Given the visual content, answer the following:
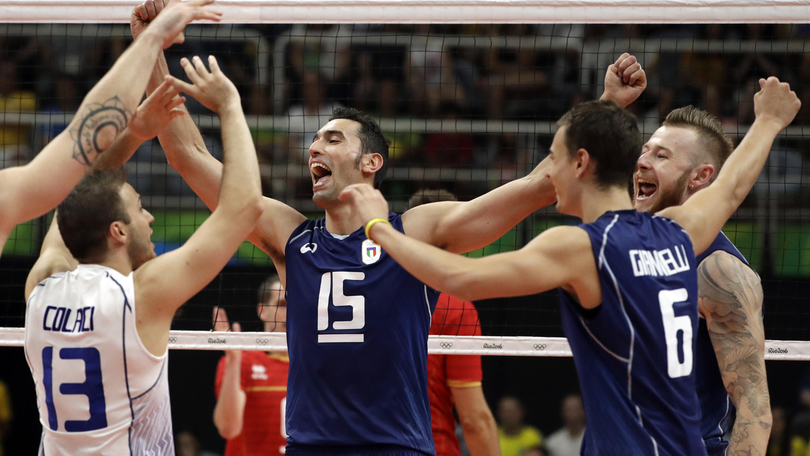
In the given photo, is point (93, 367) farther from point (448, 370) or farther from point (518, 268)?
point (448, 370)

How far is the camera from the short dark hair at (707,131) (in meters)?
4.62

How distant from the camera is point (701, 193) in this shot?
12.5 feet

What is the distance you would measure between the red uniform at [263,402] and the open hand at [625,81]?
3.90m

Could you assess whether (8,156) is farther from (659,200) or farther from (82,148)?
(659,200)

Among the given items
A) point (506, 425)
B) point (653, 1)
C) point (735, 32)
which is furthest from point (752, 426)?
point (735, 32)

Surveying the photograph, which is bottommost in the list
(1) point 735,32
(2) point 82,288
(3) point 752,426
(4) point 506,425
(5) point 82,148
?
(4) point 506,425

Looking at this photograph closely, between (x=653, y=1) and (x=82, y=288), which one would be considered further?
(x=653, y=1)

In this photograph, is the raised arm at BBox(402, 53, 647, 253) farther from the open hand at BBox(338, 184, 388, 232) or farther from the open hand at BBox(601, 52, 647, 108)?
the open hand at BBox(338, 184, 388, 232)

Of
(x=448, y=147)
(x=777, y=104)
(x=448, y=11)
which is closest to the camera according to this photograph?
(x=777, y=104)

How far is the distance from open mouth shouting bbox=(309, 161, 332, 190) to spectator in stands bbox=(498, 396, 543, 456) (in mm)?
5076

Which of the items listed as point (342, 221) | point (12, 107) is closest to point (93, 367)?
point (342, 221)

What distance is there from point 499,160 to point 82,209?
768 centimetres

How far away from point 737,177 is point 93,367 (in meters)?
3.09

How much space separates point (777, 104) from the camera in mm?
4082
